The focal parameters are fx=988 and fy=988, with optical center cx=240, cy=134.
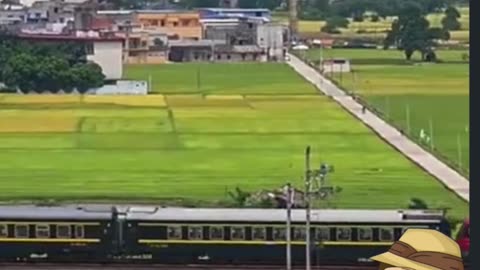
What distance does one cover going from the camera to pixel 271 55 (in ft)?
13.2

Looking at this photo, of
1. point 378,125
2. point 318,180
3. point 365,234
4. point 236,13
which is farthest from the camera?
point 378,125

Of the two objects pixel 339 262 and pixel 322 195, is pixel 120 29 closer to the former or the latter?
pixel 322 195

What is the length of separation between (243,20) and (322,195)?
0.72 meters

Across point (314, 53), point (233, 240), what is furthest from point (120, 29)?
point (233, 240)

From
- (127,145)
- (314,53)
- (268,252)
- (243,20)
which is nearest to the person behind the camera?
(268,252)

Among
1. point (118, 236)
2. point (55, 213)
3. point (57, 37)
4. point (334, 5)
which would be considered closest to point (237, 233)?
point (118, 236)

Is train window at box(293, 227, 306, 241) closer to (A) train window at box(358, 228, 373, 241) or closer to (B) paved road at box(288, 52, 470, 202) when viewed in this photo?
(A) train window at box(358, 228, 373, 241)

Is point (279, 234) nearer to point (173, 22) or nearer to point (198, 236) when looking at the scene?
point (198, 236)

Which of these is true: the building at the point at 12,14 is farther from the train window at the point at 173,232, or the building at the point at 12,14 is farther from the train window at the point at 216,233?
the train window at the point at 216,233

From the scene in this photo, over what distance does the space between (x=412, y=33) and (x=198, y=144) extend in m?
1.01

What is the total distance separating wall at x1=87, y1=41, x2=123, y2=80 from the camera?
3.94 meters

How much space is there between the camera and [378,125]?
419 cm
